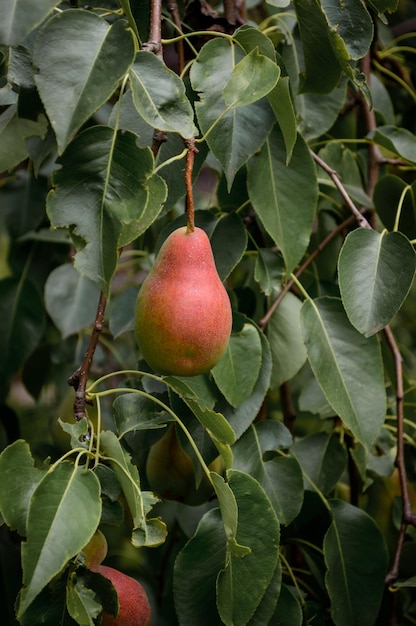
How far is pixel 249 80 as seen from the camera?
1.91ft

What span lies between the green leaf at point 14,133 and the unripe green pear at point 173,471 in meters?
0.33

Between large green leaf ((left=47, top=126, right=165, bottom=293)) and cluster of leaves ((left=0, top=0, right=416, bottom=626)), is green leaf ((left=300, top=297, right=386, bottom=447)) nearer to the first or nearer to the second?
cluster of leaves ((left=0, top=0, right=416, bottom=626))

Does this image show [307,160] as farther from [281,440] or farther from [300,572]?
[300,572]

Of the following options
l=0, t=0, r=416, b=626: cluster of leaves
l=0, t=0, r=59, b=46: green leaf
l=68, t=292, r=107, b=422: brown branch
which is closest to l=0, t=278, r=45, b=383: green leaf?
l=0, t=0, r=416, b=626: cluster of leaves

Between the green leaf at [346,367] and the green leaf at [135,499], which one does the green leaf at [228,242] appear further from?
the green leaf at [135,499]

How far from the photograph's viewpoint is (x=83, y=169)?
1.83 ft

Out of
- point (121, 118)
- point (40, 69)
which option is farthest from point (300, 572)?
point (40, 69)

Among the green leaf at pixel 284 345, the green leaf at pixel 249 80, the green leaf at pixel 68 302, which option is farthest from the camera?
the green leaf at pixel 68 302

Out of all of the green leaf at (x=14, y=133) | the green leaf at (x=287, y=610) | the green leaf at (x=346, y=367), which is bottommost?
the green leaf at (x=287, y=610)

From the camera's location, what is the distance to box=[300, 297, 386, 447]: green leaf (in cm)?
74

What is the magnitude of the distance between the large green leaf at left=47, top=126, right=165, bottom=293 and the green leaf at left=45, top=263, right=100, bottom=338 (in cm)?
54

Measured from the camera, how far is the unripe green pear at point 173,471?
0.85 m

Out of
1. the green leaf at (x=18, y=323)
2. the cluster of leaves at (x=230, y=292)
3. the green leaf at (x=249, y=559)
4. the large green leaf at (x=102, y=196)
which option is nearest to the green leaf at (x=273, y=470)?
the cluster of leaves at (x=230, y=292)

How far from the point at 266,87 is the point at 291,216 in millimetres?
219
